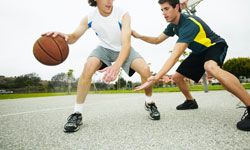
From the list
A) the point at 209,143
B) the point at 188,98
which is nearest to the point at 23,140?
the point at 209,143

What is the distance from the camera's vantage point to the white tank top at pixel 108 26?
363 centimetres

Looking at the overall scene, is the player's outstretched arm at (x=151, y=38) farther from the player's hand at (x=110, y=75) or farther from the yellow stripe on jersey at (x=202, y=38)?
the player's hand at (x=110, y=75)

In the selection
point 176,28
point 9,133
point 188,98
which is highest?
point 176,28

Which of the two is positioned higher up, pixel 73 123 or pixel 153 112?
pixel 153 112

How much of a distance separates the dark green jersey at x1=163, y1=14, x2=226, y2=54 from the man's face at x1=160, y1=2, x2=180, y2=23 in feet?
0.42

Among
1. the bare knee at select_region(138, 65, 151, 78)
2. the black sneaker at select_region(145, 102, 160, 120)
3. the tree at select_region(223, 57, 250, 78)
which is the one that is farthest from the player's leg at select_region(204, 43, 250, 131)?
the tree at select_region(223, 57, 250, 78)

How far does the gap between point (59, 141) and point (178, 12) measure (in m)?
2.32

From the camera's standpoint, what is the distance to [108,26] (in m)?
3.64

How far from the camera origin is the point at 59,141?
251 centimetres

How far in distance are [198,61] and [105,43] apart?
1519 millimetres

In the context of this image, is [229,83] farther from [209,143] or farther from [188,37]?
[209,143]

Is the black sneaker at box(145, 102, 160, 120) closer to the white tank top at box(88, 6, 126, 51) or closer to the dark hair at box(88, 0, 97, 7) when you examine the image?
the white tank top at box(88, 6, 126, 51)

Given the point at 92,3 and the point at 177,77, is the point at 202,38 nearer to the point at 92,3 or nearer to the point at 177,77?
the point at 177,77

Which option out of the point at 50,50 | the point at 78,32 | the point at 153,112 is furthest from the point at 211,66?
the point at 50,50
